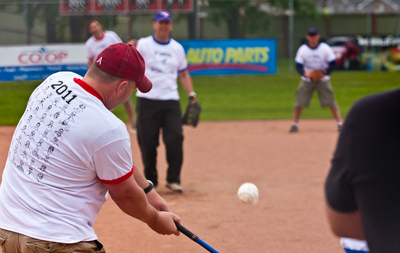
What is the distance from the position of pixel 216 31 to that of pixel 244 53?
441 cm

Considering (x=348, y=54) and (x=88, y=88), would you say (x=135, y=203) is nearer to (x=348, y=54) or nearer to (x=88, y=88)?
(x=88, y=88)

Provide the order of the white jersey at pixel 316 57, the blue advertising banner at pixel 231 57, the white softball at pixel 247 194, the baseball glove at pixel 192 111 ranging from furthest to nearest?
1. the blue advertising banner at pixel 231 57
2. the white jersey at pixel 316 57
3. the baseball glove at pixel 192 111
4. the white softball at pixel 247 194

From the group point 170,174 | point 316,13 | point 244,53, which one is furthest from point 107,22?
point 170,174

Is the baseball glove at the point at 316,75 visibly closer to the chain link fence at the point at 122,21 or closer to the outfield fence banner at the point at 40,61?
the outfield fence banner at the point at 40,61

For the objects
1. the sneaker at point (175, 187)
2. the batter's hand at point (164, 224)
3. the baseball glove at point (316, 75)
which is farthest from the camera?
the baseball glove at point (316, 75)

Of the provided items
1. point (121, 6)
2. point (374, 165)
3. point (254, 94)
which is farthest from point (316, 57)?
point (121, 6)

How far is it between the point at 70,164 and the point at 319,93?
30.1ft

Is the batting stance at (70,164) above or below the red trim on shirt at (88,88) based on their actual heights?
below

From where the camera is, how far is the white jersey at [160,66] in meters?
6.71

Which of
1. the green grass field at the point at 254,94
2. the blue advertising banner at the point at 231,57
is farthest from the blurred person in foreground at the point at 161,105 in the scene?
the blue advertising banner at the point at 231,57

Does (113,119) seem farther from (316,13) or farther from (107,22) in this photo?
(316,13)

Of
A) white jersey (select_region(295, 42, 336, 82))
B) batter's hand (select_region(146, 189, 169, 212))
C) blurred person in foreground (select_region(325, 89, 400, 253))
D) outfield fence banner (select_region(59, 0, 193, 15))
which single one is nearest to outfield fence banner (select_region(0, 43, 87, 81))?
outfield fence banner (select_region(59, 0, 193, 15))

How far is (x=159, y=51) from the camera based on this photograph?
6.79 metres

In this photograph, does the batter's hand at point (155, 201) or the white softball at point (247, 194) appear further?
the white softball at point (247, 194)
